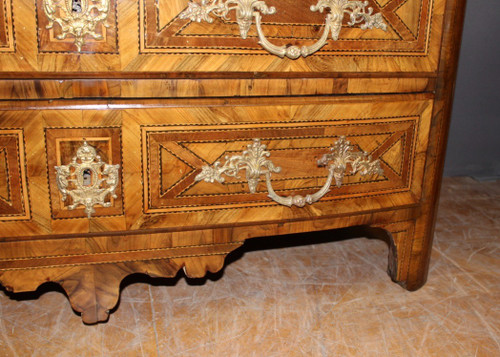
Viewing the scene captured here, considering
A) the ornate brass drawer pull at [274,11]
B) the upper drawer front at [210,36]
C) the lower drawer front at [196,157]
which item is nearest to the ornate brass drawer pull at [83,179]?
the lower drawer front at [196,157]

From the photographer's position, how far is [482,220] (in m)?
1.74

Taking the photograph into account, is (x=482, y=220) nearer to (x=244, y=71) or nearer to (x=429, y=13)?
(x=429, y=13)

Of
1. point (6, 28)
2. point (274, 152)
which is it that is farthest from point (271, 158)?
point (6, 28)

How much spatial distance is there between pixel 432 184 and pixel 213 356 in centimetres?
59

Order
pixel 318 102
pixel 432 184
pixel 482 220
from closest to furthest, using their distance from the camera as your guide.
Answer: pixel 318 102, pixel 432 184, pixel 482 220

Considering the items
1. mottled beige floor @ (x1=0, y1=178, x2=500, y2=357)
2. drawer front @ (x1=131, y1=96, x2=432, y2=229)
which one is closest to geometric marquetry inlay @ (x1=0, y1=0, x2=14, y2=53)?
drawer front @ (x1=131, y1=96, x2=432, y2=229)

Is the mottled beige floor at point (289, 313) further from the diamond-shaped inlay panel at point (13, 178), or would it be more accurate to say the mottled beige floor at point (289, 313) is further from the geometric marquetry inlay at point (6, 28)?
the geometric marquetry inlay at point (6, 28)

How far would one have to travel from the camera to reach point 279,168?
101 centimetres

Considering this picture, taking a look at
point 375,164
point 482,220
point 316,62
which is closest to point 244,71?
point 316,62

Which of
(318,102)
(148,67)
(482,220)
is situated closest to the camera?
(148,67)

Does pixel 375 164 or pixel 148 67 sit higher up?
pixel 148 67

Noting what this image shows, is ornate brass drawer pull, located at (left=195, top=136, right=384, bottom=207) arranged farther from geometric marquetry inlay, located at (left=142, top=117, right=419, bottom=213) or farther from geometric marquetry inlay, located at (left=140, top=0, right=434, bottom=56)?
geometric marquetry inlay, located at (left=140, top=0, right=434, bottom=56)

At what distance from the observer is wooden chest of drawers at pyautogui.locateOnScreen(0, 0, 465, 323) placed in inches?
34.0

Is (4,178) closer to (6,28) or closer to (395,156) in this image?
(6,28)
